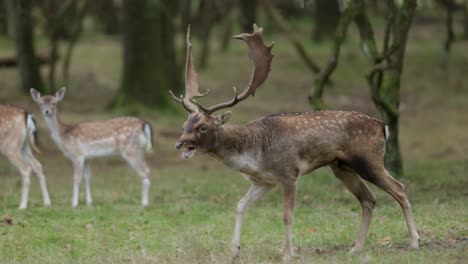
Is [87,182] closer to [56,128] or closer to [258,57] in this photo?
[56,128]

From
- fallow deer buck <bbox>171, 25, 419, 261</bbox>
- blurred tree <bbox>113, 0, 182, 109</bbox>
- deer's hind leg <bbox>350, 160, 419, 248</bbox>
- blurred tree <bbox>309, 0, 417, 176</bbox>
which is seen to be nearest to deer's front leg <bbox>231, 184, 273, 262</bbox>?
fallow deer buck <bbox>171, 25, 419, 261</bbox>

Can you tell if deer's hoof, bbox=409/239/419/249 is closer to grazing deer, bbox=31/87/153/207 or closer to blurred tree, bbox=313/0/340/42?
grazing deer, bbox=31/87/153/207

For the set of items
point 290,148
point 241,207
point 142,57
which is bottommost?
point 142,57

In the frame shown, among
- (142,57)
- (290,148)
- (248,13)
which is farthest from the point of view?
(248,13)

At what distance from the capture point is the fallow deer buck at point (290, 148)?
884 centimetres

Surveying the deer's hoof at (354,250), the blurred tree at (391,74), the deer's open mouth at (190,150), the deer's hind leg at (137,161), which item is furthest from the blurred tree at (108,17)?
the deer's hoof at (354,250)

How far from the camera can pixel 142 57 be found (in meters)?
22.3

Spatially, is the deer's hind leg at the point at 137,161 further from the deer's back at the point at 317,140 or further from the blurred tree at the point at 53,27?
the blurred tree at the point at 53,27

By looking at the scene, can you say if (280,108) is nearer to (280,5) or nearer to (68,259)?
(68,259)

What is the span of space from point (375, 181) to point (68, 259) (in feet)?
10.4

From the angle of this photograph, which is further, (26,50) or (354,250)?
(26,50)

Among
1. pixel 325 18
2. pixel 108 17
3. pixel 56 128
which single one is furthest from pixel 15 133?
pixel 108 17

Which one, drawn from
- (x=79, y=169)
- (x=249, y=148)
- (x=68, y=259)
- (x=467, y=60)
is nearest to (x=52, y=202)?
(x=79, y=169)

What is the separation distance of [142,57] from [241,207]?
13.7 meters
